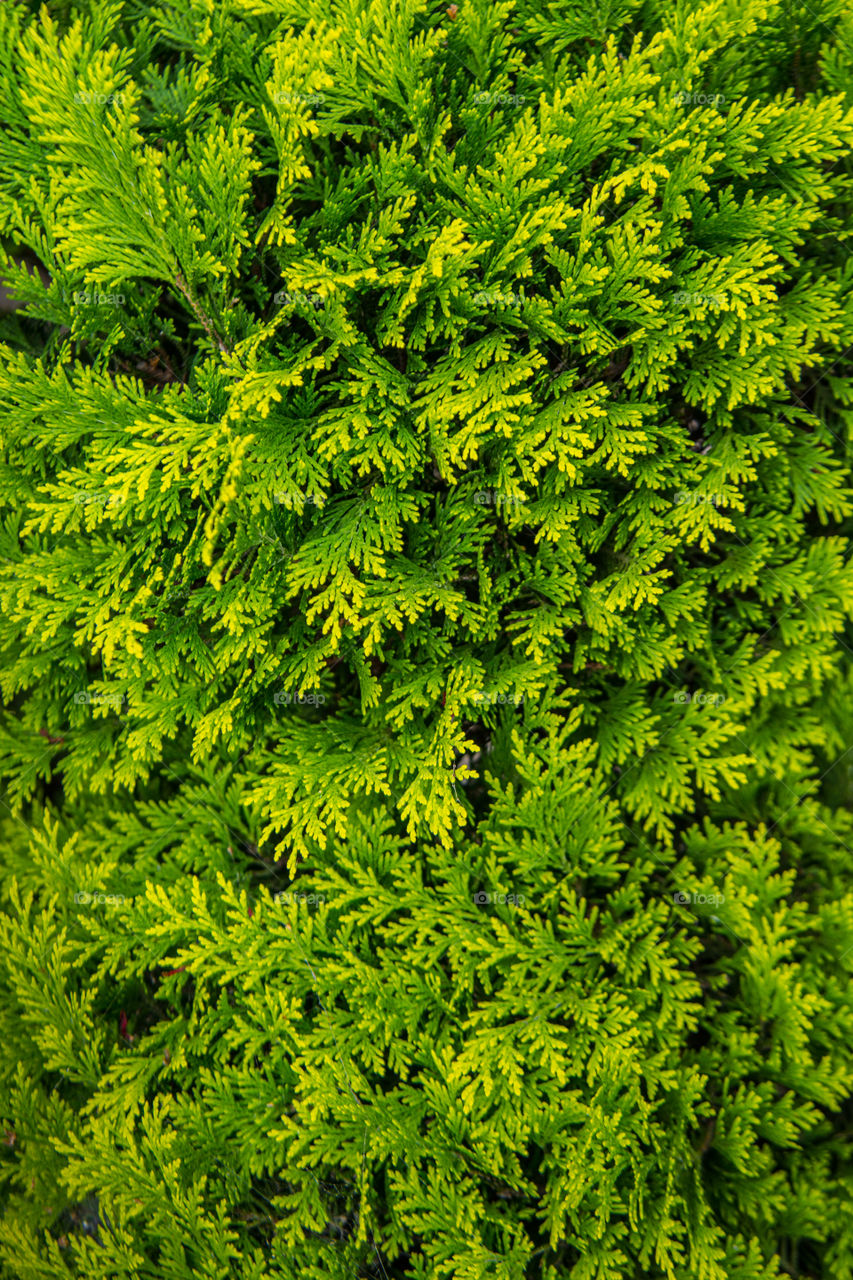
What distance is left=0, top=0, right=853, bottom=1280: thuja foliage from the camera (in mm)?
2803

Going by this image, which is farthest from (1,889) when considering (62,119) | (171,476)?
(62,119)

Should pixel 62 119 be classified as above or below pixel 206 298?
above

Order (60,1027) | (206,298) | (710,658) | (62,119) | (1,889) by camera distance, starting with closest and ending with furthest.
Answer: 1. (62,119)
2. (206,298)
3. (60,1027)
4. (710,658)
5. (1,889)

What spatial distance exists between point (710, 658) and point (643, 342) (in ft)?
4.78

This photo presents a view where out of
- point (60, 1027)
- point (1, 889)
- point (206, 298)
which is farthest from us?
point (1, 889)

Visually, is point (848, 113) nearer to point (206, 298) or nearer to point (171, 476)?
point (206, 298)

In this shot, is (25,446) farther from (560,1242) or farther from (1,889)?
(560,1242)

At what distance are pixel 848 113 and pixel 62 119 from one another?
2.81m

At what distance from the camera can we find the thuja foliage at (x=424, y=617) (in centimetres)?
280

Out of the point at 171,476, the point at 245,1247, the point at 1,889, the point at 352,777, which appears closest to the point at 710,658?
the point at 352,777

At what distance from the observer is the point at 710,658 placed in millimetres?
3553

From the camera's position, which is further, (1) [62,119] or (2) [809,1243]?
(2) [809,1243]

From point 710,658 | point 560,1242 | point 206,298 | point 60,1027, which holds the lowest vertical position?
point 560,1242

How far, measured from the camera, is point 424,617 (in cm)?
322
